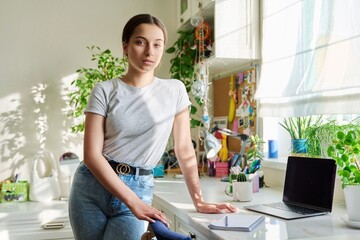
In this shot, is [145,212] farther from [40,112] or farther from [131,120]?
[40,112]

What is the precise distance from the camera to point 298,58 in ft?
6.19

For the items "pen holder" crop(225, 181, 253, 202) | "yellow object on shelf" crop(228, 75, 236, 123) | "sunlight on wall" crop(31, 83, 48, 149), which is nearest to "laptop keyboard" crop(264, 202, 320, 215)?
"pen holder" crop(225, 181, 253, 202)

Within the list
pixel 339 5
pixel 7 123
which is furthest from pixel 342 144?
pixel 7 123

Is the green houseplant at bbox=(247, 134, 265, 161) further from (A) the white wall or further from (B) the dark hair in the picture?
(A) the white wall

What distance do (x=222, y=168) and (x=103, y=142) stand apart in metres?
1.45

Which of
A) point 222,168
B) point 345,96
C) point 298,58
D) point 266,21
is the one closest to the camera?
point 345,96

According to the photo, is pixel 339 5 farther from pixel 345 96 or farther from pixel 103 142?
pixel 103 142

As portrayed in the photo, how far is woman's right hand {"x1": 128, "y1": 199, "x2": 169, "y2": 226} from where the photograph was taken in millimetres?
1117

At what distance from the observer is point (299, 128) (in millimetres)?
2025

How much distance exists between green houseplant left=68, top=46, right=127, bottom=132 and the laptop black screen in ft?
4.90

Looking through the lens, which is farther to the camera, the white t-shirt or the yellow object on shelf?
the yellow object on shelf

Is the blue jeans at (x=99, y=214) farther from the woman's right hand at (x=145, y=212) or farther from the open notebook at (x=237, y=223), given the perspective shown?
the open notebook at (x=237, y=223)

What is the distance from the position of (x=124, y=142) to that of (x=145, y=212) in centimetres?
26

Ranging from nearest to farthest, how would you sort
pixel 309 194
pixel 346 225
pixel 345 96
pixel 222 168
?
1. pixel 346 225
2. pixel 309 194
3. pixel 345 96
4. pixel 222 168
